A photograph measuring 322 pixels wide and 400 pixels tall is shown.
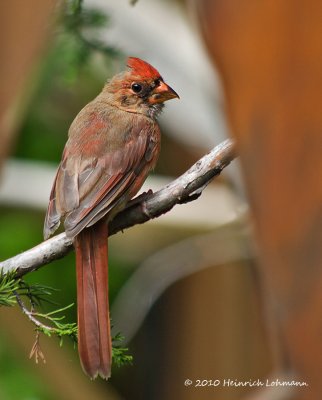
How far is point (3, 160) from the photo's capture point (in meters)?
1.36

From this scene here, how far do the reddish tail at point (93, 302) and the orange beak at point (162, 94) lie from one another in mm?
769

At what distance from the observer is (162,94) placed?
3.46m

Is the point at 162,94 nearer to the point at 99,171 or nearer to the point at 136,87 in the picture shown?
the point at 136,87

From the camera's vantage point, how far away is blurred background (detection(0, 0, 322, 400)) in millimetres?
4277

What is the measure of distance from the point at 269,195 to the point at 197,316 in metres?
4.52

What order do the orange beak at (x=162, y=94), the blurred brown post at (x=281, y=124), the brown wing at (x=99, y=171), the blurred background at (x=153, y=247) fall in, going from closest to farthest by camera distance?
the blurred brown post at (x=281, y=124) < the brown wing at (x=99, y=171) < the orange beak at (x=162, y=94) < the blurred background at (x=153, y=247)

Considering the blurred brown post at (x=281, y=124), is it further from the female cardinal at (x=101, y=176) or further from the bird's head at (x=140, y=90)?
the bird's head at (x=140, y=90)

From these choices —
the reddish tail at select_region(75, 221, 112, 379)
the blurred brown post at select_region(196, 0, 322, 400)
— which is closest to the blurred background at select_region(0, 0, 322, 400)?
the reddish tail at select_region(75, 221, 112, 379)

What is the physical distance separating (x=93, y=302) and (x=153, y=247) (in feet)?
8.94

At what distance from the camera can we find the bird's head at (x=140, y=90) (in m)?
3.47

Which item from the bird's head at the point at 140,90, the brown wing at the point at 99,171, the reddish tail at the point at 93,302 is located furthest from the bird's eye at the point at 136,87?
the reddish tail at the point at 93,302

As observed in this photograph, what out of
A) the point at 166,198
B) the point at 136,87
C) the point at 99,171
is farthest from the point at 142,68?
the point at 166,198

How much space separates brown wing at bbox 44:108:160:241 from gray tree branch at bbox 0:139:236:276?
9 cm

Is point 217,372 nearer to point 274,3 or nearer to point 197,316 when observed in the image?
point 197,316
